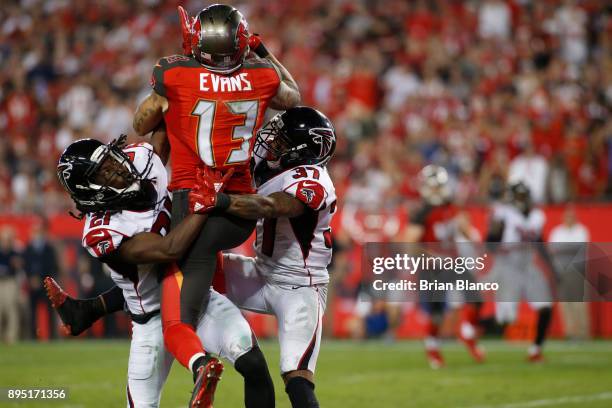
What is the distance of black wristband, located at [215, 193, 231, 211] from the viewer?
4.99 metres

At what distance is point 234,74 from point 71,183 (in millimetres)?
979

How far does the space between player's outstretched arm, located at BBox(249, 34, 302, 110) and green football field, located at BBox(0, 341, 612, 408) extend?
2.86m

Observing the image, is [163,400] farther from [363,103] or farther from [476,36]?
[476,36]

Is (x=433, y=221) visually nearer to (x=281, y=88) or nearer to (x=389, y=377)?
(x=389, y=377)

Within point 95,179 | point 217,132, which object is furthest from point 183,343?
point 217,132

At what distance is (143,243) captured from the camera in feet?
16.3

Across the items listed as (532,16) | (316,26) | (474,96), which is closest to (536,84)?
(474,96)

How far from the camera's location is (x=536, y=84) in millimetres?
13781

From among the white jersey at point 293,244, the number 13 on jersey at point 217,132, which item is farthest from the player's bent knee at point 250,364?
the number 13 on jersey at point 217,132

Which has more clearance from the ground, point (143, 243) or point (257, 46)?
point (257, 46)

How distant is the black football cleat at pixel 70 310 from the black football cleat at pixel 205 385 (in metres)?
1.18

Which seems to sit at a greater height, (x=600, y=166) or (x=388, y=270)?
(x=600, y=166)

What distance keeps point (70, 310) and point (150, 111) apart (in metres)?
1.15

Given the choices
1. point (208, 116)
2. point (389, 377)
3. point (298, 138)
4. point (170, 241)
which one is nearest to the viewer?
point (170, 241)
